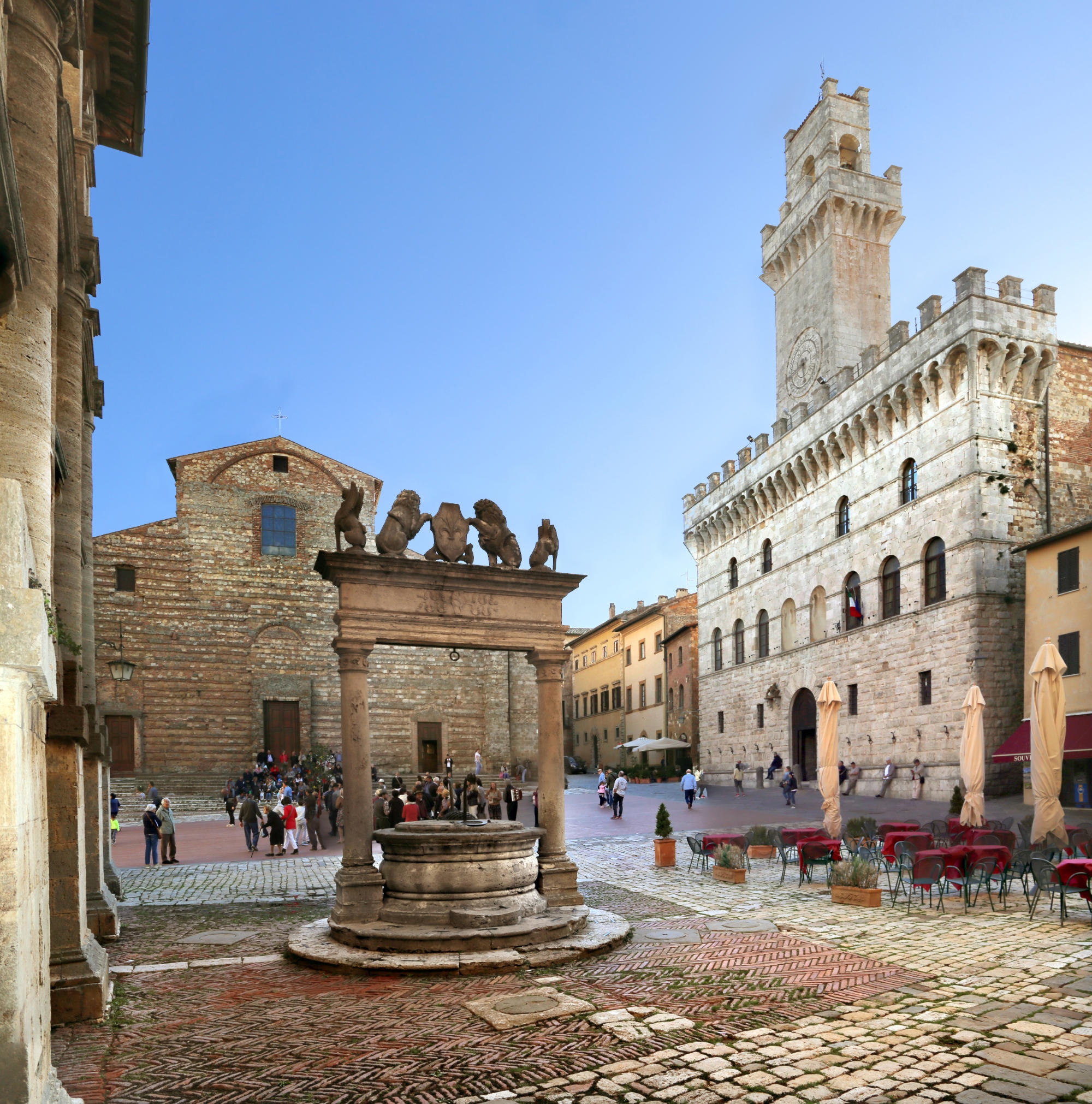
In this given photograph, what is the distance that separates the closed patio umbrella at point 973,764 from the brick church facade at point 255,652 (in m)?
25.9

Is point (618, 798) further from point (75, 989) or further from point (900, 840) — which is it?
point (75, 989)

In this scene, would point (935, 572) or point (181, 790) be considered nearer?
point (935, 572)

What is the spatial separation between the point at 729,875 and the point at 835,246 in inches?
1177

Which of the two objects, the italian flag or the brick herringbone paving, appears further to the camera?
the italian flag

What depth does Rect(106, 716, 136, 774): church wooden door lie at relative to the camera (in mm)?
33406

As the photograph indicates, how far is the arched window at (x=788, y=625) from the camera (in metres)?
36.0

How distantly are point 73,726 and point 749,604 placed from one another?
3453 cm

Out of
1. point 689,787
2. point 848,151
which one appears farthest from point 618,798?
point 848,151

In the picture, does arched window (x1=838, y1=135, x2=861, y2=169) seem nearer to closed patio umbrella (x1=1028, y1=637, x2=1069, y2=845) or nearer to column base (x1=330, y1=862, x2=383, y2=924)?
closed patio umbrella (x1=1028, y1=637, x2=1069, y2=845)

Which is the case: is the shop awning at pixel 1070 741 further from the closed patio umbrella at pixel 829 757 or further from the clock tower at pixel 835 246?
the clock tower at pixel 835 246

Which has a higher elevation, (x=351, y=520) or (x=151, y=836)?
(x=351, y=520)

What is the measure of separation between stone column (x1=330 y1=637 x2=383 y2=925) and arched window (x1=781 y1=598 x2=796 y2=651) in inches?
1125

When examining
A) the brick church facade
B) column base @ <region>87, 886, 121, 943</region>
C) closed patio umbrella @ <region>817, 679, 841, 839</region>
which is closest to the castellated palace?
closed patio umbrella @ <region>817, 679, 841, 839</region>

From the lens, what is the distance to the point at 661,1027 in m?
6.24
